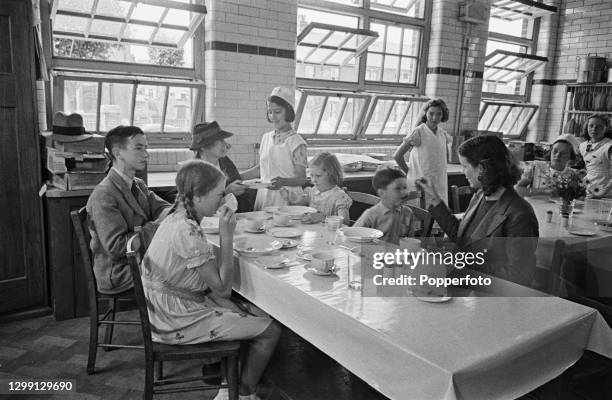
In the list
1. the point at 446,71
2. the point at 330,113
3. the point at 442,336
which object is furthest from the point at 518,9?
the point at 442,336

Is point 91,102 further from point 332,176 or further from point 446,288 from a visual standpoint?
point 446,288

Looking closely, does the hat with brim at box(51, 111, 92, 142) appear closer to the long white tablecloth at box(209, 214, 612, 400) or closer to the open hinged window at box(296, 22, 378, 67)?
the long white tablecloth at box(209, 214, 612, 400)

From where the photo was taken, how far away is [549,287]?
7.69 feet

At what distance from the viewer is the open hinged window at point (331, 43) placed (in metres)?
5.24

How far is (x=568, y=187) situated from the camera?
3.48 m

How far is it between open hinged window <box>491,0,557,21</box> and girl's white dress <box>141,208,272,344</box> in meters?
6.14

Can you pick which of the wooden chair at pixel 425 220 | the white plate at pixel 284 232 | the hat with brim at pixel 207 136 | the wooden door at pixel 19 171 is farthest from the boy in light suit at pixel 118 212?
the wooden chair at pixel 425 220

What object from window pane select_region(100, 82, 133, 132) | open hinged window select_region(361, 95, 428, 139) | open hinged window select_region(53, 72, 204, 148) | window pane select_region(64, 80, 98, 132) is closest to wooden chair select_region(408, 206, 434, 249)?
open hinged window select_region(53, 72, 204, 148)

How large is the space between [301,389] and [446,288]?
0.85 metres

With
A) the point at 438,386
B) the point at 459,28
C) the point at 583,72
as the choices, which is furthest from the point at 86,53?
the point at 583,72

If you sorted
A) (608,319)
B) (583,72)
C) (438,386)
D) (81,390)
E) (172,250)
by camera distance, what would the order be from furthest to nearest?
(583,72)
(81,390)
(172,250)
(608,319)
(438,386)

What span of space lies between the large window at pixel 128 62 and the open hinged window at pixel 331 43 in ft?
3.97

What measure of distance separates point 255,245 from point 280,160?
1.17m

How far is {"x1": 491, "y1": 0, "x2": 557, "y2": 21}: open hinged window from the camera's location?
6785 mm
